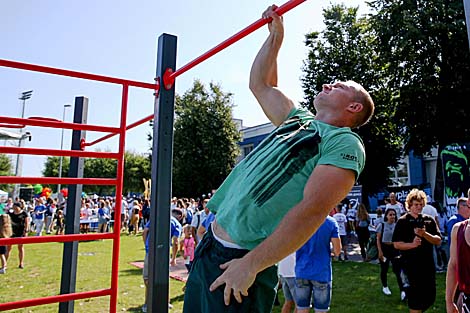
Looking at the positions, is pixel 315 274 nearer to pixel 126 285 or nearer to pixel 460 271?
pixel 460 271

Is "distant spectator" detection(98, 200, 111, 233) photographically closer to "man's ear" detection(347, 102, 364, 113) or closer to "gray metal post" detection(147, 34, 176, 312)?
"gray metal post" detection(147, 34, 176, 312)

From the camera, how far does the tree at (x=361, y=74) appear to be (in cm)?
1923

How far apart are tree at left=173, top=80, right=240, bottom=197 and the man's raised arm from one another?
26.7 metres

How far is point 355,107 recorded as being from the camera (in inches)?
69.5

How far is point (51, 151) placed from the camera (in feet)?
9.02

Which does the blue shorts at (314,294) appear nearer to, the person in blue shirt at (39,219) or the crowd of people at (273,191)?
the crowd of people at (273,191)

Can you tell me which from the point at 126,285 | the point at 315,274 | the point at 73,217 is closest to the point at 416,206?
the point at 315,274

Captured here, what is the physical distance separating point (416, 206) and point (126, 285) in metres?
5.98

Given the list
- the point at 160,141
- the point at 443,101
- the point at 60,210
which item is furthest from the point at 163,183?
the point at 60,210

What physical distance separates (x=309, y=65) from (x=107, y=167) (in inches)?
1419

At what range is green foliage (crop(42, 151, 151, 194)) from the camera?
45469 millimetres

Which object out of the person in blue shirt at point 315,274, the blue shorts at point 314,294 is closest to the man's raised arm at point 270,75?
the person in blue shirt at point 315,274

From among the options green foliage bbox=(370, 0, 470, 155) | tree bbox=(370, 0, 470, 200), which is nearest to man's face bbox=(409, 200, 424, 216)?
tree bbox=(370, 0, 470, 200)

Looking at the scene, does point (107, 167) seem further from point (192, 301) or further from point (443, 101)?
point (192, 301)
